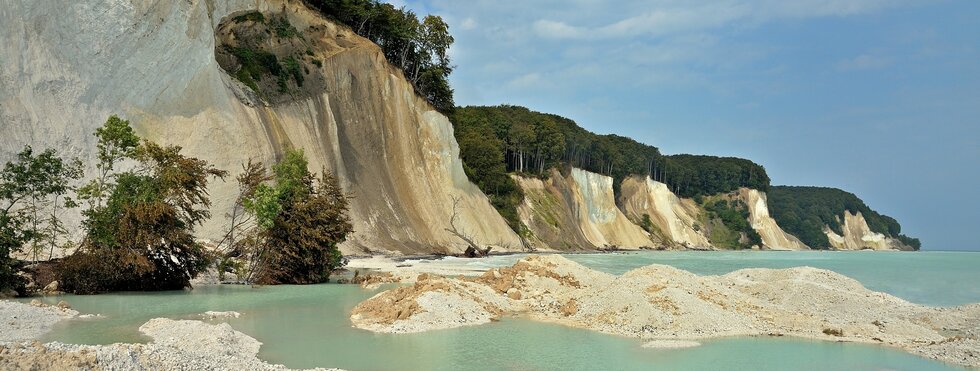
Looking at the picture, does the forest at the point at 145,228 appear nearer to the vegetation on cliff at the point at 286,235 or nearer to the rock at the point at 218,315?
the vegetation on cliff at the point at 286,235

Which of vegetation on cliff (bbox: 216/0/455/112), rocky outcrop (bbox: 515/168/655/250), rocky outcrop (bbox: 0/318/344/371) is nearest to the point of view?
rocky outcrop (bbox: 0/318/344/371)

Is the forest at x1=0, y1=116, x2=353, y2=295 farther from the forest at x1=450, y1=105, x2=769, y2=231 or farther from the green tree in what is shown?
the forest at x1=450, y1=105, x2=769, y2=231

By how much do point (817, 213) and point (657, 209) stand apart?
67.3 metres

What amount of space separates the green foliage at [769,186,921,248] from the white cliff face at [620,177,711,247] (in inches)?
1804

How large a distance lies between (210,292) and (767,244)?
105 meters

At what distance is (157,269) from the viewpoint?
792 inches

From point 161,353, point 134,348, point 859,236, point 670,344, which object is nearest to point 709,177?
point 859,236

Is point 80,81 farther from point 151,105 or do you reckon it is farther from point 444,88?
point 444,88

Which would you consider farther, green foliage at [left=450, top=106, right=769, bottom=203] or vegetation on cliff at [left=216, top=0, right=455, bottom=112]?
green foliage at [left=450, top=106, right=769, bottom=203]

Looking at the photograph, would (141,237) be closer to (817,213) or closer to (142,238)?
(142,238)

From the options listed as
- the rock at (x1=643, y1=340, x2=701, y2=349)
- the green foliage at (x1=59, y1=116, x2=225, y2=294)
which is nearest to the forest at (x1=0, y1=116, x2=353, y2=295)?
the green foliage at (x1=59, y1=116, x2=225, y2=294)

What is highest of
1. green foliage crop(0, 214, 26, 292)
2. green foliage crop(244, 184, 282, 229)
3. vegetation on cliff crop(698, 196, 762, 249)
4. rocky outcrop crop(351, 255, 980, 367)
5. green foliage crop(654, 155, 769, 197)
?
green foliage crop(654, 155, 769, 197)

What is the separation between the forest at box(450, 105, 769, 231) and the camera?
63875 mm

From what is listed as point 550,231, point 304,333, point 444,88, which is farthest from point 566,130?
point 304,333
